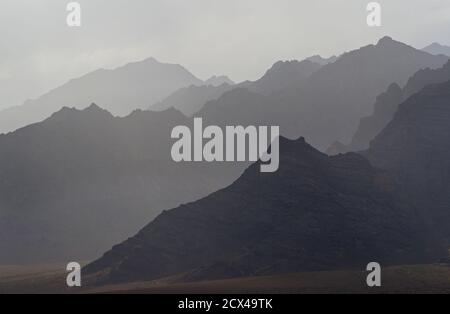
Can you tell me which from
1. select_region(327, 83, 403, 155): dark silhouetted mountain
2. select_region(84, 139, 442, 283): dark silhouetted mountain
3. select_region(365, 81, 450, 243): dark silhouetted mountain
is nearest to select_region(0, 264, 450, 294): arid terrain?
select_region(84, 139, 442, 283): dark silhouetted mountain

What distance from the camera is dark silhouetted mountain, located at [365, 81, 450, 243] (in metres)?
125

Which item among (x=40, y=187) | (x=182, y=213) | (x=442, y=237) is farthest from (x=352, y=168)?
(x=40, y=187)

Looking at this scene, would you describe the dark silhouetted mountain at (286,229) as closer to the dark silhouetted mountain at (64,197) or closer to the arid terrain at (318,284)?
the arid terrain at (318,284)

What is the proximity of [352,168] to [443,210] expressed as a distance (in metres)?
27.1

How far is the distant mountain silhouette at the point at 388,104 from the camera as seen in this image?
18450 cm

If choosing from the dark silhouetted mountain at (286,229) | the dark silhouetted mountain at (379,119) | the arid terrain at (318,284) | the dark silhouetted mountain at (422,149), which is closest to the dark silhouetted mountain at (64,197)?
the dark silhouetted mountain at (379,119)

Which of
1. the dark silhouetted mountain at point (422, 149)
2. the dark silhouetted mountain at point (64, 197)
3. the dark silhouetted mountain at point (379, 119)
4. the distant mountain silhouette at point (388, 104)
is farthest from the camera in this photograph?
the dark silhouetted mountain at point (379, 119)

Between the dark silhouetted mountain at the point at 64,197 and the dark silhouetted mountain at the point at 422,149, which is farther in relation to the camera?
the dark silhouetted mountain at the point at 64,197

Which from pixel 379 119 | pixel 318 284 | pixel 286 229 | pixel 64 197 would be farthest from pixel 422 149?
pixel 64 197

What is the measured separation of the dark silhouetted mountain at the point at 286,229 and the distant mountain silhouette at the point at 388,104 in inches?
3189

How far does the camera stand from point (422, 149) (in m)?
131

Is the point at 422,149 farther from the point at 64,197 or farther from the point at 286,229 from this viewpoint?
the point at 64,197

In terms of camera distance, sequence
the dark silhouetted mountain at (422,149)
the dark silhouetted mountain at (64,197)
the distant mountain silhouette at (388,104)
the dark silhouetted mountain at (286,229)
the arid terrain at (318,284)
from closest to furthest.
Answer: the arid terrain at (318,284)
the dark silhouetted mountain at (286,229)
the dark silhouetted mountain at (422,149)
the dark silhouetted mountain at (64,197)
the distant mountain silhouette at (388,104)

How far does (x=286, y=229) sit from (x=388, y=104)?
111102mm
